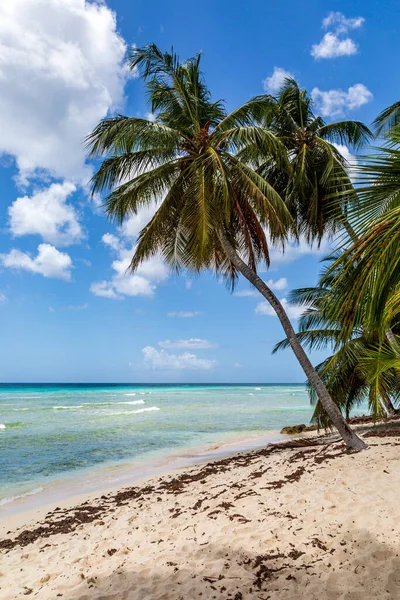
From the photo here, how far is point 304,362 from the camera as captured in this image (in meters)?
8.59

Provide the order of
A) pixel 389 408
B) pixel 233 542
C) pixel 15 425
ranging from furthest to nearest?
pixel 15 425, pixel 389 408, pixel 233 542

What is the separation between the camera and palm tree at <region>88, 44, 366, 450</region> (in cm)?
866

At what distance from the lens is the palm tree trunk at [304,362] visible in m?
8.07

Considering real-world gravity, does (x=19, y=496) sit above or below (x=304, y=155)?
below

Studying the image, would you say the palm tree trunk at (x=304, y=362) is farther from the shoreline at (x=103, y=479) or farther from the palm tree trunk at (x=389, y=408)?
the palm tree trunk at (x=389, y=408)

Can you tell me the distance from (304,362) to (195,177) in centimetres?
466

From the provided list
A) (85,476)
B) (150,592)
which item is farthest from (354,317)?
(85,476)

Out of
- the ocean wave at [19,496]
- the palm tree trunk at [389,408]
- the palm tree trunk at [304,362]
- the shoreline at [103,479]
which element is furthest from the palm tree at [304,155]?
the ocean wave at [19,496]

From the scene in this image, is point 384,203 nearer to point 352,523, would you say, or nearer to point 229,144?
point 352,523

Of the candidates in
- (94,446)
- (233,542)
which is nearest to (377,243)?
(233,542)

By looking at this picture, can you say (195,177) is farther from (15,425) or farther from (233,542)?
(15,425)

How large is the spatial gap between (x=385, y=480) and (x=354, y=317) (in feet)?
11.4

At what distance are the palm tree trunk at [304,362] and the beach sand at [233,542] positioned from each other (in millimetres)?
869

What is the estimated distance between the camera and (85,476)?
10.0 metres
